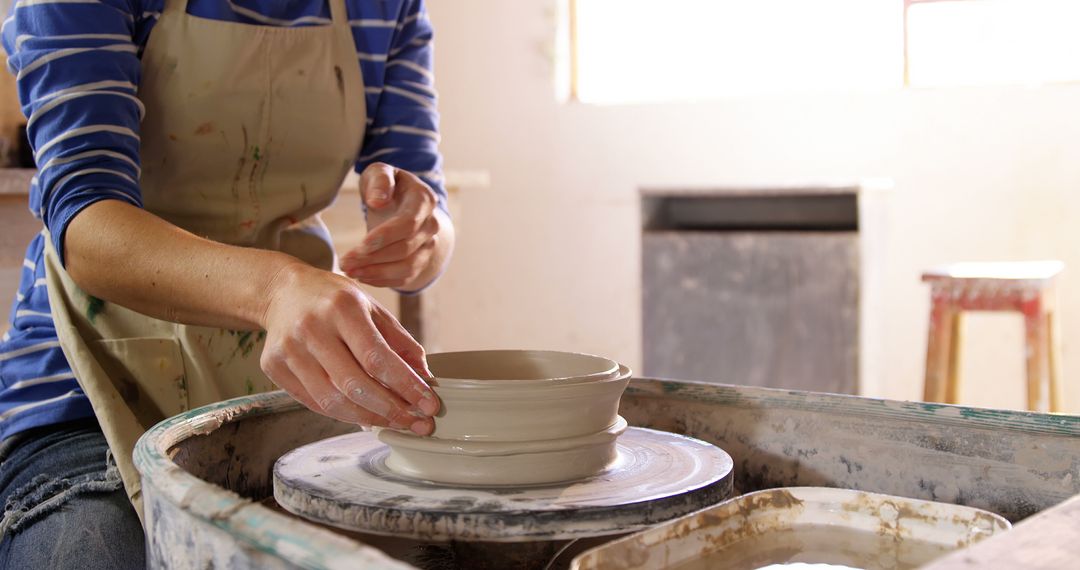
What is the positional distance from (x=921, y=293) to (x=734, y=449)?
2.64 meters

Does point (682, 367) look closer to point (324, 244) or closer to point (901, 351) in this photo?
point (901, 351)

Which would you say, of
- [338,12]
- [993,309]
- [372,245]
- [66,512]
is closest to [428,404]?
[372,245]

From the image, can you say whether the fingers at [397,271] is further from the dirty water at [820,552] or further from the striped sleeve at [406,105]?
the dirty water at [820,552]

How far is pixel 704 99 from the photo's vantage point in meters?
3.64

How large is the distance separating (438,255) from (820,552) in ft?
2.10

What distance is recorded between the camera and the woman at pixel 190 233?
79cm

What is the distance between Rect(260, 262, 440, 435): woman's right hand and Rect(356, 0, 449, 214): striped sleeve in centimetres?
52

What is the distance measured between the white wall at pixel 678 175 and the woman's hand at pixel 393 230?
2.42 meters

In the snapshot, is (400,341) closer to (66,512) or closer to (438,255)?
(66,512)

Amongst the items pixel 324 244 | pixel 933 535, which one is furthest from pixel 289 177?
pixel 933 535

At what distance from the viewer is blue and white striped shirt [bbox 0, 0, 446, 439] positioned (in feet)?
3.14

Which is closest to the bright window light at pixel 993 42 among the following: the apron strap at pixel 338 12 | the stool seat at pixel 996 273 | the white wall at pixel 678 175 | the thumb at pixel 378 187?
the white wall at pixel 678 175

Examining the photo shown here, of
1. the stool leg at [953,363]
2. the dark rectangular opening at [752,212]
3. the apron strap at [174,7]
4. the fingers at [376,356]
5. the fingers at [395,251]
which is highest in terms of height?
the apron strap at [174,7]

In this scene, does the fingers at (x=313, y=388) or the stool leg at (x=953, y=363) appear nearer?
the fingers at (x=313, y=388)
